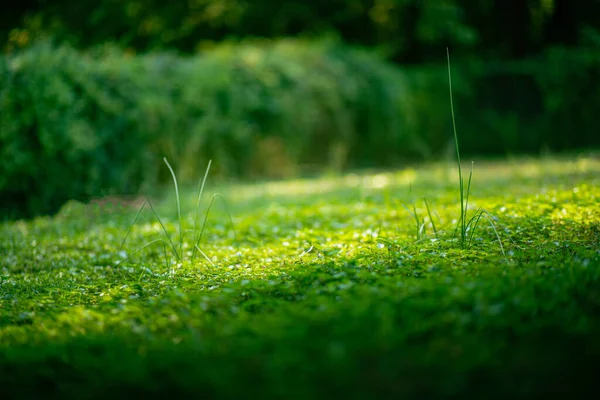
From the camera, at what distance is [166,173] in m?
9.26

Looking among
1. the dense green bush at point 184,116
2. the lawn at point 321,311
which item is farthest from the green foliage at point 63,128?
the lawn at point 321,311

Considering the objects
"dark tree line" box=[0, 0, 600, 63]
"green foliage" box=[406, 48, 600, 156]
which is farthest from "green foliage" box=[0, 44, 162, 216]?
"green foliage" box=[406, 48, 600, 156]

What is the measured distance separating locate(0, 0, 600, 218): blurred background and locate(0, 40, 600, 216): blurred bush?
3 cm

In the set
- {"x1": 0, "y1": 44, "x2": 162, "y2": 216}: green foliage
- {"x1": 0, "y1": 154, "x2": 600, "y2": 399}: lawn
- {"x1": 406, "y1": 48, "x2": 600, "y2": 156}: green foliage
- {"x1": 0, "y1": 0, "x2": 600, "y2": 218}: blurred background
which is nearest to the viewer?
{"x1": 0, "y1": 154, "x2": 600, "y2": 399}: lawn

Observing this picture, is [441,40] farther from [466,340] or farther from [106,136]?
[466,340]

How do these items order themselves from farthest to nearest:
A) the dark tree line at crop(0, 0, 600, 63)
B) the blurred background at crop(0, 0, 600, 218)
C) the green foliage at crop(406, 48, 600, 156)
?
the dark tree line at crop(0, 0, 600, 63) < the green foliage at crop(406, 48, 600, 156) < the blurred background at crop(0, 0, 600, 218)

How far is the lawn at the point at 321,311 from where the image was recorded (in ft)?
7.21

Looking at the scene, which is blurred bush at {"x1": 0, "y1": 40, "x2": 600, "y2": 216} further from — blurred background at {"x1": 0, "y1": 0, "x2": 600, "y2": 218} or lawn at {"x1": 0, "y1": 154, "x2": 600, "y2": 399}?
lawn at {"x1": 0, "y1": 154, "x2": 600, "y2": 399}

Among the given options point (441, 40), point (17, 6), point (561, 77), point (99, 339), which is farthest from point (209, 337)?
point (441, 40)

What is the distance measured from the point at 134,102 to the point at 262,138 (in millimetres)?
3027

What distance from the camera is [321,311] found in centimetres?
272

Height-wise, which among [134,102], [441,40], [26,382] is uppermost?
[441,40]

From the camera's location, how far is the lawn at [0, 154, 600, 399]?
220 centimetres

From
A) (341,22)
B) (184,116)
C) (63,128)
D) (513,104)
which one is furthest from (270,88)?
(341,22)
